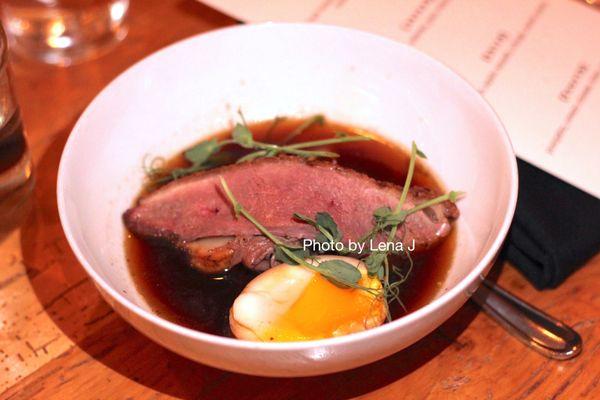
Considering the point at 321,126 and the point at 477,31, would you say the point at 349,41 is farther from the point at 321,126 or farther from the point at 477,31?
the point at 477,31

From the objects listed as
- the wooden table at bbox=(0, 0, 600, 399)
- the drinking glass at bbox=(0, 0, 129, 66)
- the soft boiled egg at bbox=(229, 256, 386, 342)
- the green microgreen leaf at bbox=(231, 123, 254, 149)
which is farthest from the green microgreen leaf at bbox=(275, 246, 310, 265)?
the drinking glass at bbox=(0, 0, 129, 66)

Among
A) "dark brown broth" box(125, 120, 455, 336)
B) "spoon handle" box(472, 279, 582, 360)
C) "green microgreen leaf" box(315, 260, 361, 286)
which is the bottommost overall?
"spoon handle" box(472, 279, 582, 360)

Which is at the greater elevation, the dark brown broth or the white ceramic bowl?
the white ceramic bowl

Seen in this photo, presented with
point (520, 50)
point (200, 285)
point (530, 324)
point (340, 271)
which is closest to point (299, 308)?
point (340, 271)

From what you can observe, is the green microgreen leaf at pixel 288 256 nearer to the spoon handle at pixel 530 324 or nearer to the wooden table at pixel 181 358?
the wooden table at pixel 181 358

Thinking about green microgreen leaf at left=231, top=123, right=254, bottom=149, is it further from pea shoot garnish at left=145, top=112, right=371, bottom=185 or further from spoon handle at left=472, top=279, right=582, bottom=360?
spoon handle at left=472, top=279, right=582, bottom=360

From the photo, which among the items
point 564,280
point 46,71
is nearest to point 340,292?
point 564,280

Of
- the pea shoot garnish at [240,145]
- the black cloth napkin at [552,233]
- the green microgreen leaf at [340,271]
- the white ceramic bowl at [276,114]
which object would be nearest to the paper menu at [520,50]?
the black cloth napkin at [552,233]

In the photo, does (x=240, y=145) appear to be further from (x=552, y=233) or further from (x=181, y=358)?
(x=552, y=233)
